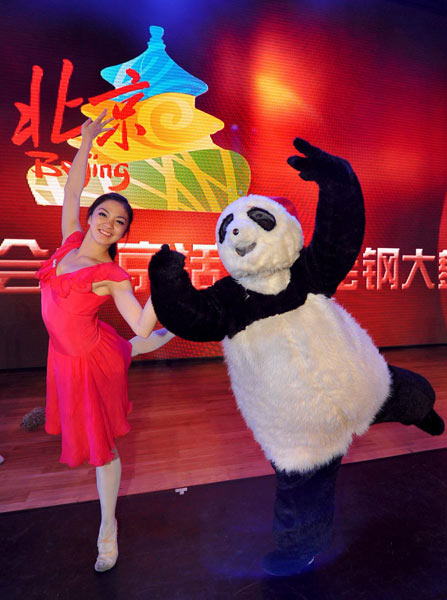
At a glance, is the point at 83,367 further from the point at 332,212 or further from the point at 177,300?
the point at 332,212

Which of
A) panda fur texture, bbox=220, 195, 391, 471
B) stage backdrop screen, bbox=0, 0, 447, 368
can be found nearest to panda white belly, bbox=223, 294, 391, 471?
panda fur texture, bbox=220, 195, 391, 471

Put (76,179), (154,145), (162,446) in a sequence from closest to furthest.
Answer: (76,179) → (162,446) → (154,145)

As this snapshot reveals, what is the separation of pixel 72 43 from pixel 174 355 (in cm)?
289

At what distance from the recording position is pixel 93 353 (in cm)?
101

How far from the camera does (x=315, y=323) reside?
2.80 ft

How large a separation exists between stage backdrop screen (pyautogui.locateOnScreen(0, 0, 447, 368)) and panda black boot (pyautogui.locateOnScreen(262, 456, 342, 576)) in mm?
2513

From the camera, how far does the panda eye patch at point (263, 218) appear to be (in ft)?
2.77

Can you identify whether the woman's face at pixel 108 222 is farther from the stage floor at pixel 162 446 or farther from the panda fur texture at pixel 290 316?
the stage floor at pixel 162 446

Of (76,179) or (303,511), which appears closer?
(303,511)

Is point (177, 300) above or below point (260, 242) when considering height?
below

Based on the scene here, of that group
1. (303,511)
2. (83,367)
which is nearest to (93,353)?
(83,367)

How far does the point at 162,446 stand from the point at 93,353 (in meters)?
0.99

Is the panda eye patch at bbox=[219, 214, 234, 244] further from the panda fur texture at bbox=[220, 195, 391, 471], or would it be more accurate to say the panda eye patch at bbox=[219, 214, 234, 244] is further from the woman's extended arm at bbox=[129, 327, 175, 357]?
the woman's extended arm at bbox=[129, 327, 175, 357]

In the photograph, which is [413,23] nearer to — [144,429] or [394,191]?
[394,191]
